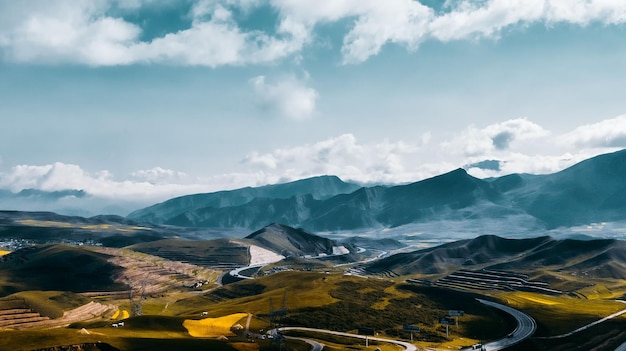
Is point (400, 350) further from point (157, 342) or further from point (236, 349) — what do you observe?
point (157, 342)

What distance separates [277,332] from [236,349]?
43965 millimetres

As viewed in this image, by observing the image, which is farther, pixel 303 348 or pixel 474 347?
pixel 474 347

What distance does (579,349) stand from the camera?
198 m

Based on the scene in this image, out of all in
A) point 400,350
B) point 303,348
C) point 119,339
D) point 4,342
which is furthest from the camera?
point 400,350

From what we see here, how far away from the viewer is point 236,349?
505ft

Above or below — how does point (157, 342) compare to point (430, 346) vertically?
above

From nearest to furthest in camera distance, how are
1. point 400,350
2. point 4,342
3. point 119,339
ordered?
point 4,342 → point 119,339 → point 400,350

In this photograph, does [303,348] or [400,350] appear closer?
[303,348]

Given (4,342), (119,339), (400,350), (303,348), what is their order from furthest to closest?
1. (400,350)
2. (303,348)
3. (119,339)
4. (4,342)

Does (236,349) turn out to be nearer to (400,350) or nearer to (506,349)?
(400,350)

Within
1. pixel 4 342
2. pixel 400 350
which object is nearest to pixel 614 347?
pixel 400 350

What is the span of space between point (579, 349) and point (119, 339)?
546 ft

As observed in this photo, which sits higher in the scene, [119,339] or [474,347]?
[119,339]

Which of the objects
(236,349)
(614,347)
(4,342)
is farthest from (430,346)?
(4,342)
